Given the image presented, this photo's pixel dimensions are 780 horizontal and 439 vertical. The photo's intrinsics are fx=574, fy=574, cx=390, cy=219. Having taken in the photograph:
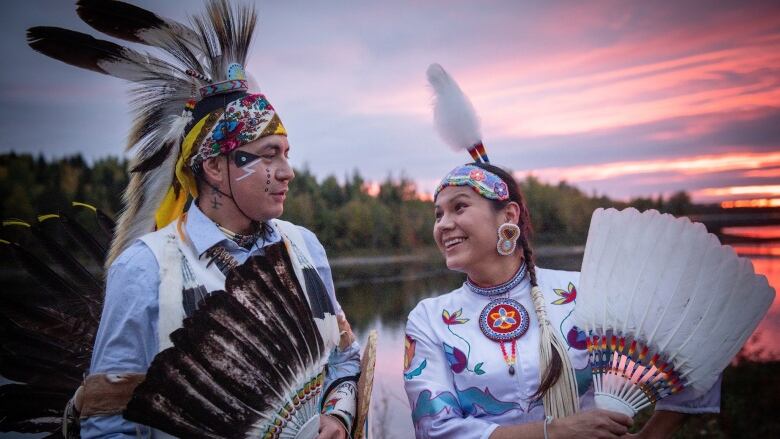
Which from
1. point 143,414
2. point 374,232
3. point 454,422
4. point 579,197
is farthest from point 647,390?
point 579,197

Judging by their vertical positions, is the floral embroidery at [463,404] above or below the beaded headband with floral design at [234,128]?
below

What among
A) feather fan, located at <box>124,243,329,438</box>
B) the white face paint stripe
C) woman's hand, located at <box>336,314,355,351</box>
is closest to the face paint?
the white face paint stripe

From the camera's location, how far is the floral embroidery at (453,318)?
2506 millimetres

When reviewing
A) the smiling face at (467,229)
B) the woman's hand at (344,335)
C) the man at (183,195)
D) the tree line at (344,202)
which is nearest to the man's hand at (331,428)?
the man at (183,195)

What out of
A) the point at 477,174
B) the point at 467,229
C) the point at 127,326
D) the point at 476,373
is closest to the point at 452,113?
the point at 477,174

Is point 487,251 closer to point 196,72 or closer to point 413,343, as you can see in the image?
point 413,343

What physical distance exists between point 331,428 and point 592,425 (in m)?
0.95

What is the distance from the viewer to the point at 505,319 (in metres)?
2.46

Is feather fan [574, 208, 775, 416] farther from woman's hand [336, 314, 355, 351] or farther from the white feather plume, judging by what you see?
woman's hand [336, 314, 355, 351]

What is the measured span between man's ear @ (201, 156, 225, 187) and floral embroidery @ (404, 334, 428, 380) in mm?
1051

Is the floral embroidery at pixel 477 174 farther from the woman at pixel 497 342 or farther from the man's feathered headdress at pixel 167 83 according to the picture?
the man's feathered headdress at pixel 167 83

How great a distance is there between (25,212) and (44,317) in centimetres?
400

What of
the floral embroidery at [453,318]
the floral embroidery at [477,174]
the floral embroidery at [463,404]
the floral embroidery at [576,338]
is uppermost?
the floral embroidery at [477,174]

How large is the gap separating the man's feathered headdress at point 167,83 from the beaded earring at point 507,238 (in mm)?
1039
